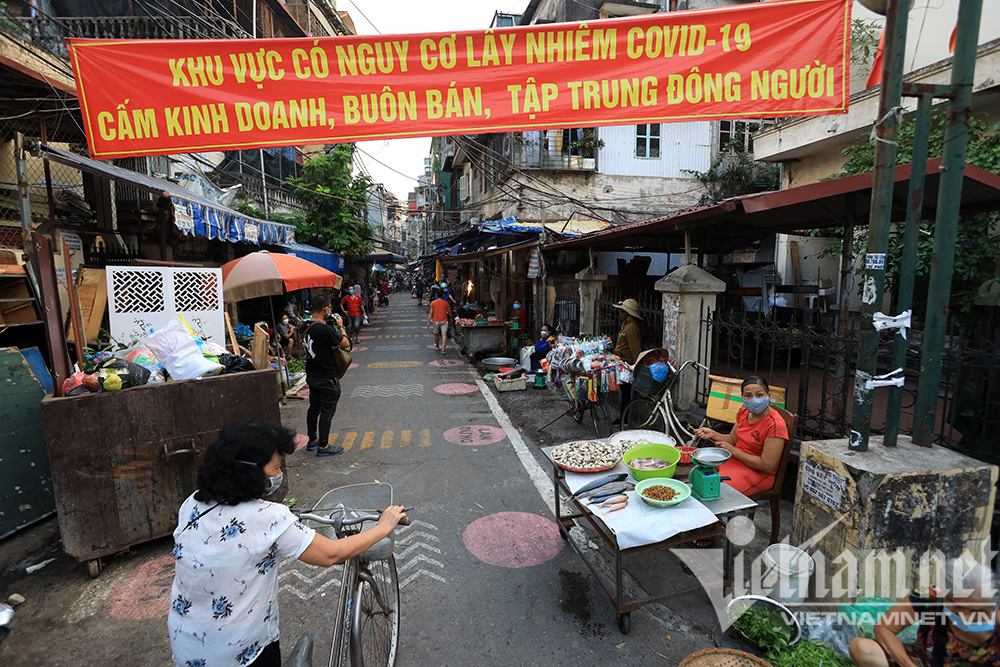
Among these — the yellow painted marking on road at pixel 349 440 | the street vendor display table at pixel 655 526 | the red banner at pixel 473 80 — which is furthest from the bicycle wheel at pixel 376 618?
the yellow painted marking on road at pixel 349 440

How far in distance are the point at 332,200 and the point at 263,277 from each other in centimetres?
887

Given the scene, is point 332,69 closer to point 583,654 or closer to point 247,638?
point 247,638

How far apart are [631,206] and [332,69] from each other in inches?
581

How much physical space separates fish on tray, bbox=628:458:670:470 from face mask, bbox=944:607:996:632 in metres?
1.60

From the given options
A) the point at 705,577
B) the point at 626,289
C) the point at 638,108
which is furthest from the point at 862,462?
the point at 626,289

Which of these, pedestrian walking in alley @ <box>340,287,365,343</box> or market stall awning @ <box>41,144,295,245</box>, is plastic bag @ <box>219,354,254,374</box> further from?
pedestrian walking in alley @ <box>340,287,365,343</box>

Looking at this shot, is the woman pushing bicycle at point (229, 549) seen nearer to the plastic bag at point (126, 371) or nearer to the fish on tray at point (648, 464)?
the fish on tray at point (648, 464)

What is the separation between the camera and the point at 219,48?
284 centimetres

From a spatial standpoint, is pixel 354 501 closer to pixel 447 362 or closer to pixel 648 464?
pixel 648 464

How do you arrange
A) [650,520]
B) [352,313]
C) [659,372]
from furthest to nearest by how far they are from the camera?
1. [352,313]
2. [659,372]
3. [650,520]

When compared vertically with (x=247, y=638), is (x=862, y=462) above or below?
above

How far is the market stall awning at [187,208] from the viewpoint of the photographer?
5.59m

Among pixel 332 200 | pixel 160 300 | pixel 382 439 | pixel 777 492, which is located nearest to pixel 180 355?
pixel 160 300

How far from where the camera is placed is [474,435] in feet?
23.0
